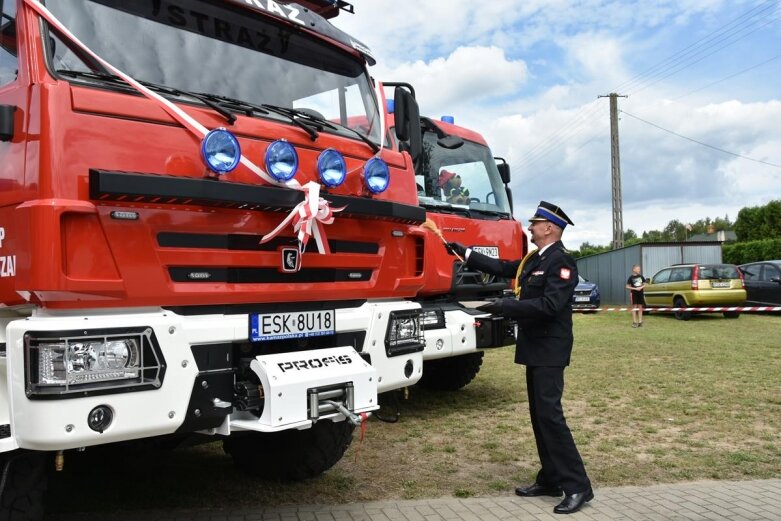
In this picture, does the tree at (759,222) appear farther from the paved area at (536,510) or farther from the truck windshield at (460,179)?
the paved area at (536,510)

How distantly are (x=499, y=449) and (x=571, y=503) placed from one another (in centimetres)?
144

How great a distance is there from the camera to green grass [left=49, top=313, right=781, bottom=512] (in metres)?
4.56

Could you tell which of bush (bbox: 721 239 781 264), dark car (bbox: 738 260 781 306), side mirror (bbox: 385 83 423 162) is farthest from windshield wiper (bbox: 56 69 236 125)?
bush (bbox: 721 239 781 264)

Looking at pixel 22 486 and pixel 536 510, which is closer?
pixel 22 486

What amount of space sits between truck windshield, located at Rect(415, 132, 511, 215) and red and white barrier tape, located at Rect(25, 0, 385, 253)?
3.58 m

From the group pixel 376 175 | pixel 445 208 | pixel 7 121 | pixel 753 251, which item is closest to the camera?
pixel 7 121

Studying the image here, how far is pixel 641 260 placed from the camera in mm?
24516

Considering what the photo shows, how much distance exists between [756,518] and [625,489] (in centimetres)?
81

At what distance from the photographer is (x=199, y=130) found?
3.08 meters

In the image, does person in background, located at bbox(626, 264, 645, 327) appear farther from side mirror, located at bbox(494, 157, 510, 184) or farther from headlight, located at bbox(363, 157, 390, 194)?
headlight, located at bbox(363, 157, 390, 194)

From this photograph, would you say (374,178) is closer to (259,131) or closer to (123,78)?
(259,131)

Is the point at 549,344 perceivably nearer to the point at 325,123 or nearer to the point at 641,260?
the point at 325,123

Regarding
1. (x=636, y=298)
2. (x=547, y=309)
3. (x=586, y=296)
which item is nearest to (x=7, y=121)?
(x=547, y=309)

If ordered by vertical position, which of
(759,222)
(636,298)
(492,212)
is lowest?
(636,298)
